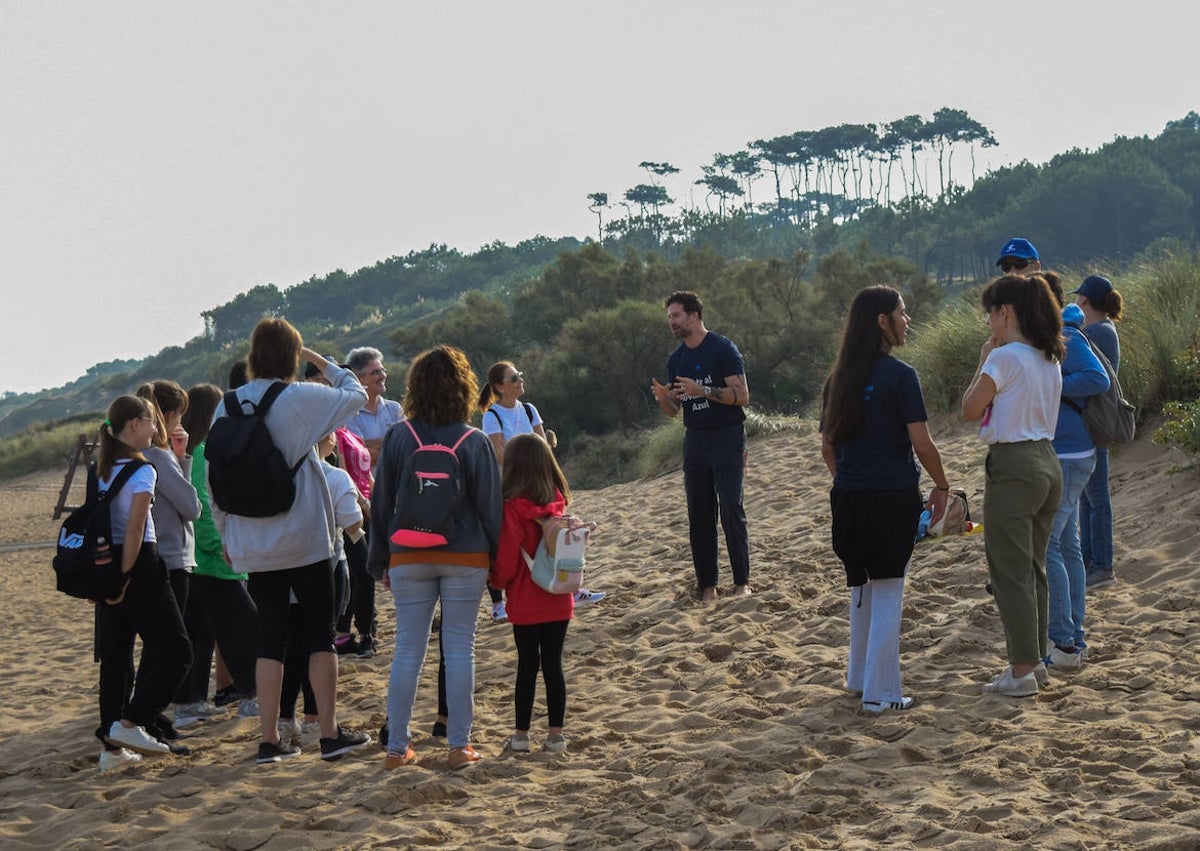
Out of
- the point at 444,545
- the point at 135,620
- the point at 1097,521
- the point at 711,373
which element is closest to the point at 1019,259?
the point at 1097,521

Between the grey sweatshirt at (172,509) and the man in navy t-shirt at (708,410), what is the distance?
2892mm

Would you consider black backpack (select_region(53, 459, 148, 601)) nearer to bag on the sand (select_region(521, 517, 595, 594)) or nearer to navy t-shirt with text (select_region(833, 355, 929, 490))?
bag on the sand (select_region(521, 517, 595, 594))

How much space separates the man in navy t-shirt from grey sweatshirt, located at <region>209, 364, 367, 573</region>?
296cm

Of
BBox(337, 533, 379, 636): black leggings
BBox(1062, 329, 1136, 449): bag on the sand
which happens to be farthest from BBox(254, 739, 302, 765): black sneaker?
BBox(1062, 329, 1136, 449): bag on the sand

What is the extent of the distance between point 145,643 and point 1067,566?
410 cm

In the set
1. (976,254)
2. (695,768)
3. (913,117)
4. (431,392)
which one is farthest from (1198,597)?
(913,117)

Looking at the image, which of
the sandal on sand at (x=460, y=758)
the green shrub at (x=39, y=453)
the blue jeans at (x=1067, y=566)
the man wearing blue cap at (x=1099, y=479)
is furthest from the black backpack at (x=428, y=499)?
the green shrub at (x=39, y=453)

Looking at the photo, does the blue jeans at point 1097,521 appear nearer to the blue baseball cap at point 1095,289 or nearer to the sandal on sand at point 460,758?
the blue baseball cap at point 1095,289

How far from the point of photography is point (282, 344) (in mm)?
5348

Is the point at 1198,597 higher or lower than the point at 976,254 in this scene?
lower

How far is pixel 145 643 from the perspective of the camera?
5.88 meters

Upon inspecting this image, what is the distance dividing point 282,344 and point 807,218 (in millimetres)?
106322

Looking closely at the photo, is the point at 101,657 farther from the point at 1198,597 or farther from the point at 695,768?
the point at 1198,597

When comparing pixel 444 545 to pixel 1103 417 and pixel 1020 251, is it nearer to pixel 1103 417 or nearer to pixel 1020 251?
pixel 1103 417
